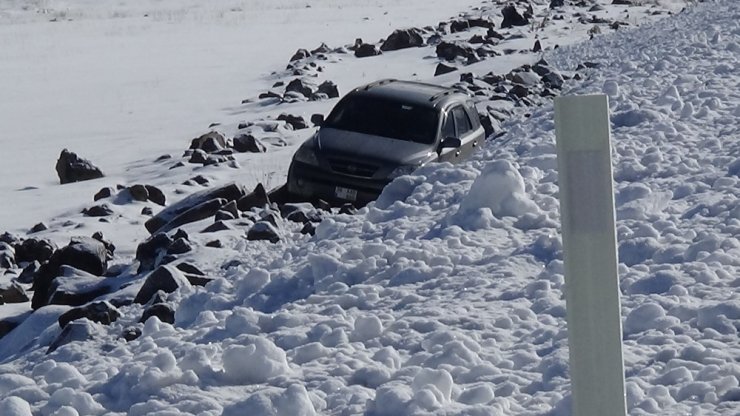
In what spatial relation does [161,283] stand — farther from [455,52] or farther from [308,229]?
[455,52]

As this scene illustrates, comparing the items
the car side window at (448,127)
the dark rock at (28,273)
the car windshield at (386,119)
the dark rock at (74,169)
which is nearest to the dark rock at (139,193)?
the dark rock at (74,169)

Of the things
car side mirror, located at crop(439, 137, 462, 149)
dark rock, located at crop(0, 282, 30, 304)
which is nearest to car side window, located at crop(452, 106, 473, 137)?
car side mirror, located at crop(439, 137, 462, 149)

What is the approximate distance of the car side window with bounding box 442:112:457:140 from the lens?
14.9 metres

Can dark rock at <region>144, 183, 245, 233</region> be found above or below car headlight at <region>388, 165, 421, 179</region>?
below

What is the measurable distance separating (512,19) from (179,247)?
36697mm

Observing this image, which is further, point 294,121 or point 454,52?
point 454,52

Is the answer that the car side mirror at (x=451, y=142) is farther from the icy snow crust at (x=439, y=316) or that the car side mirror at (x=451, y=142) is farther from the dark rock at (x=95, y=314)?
the dark rock at (x=95, y=314)

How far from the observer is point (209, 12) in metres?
61.1

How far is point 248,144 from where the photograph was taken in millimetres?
22953

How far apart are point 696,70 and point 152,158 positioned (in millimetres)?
10592

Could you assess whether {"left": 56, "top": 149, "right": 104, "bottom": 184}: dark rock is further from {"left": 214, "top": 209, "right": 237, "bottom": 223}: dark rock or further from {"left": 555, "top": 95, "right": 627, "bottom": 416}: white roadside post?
{"left": 555, "top": 95, "right": 627, "bottom": 416}: white roadside post

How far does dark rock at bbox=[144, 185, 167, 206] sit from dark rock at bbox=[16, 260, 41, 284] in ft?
13.9

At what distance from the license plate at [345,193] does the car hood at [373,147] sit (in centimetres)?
42

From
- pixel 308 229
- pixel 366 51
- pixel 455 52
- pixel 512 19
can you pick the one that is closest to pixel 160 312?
pixel 308 229
